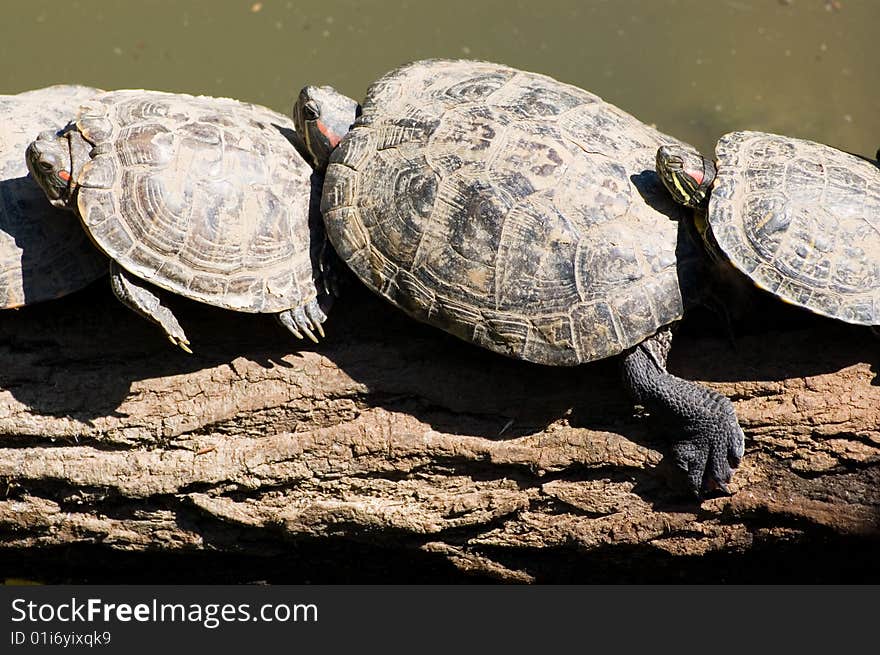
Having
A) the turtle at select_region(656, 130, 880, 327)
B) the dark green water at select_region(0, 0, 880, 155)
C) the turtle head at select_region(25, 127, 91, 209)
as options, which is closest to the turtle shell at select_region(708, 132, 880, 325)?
the turtle at select_region(656, 130, 880, 327)

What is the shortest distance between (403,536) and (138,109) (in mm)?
2660

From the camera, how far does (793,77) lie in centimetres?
816

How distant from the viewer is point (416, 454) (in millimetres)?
4352

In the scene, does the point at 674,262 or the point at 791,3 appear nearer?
the point at 674,262

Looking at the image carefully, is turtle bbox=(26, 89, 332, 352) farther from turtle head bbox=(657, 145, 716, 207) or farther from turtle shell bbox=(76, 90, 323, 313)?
turtle head bbox=(657, 145, 716, 207)

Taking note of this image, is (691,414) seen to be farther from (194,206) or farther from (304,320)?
(194,206)

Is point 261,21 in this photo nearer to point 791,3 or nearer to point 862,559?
point 791,3

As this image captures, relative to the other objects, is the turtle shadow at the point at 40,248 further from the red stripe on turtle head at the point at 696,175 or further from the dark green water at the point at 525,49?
the dark green water at the point at 525,49

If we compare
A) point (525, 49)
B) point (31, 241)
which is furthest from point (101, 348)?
point (525, 49)

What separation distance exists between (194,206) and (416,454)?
1.71 meters

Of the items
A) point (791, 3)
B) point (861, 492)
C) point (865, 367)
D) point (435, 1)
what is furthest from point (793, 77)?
point (861, 492)

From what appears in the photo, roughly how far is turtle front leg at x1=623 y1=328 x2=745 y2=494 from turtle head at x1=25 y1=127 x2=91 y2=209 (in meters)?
2.93

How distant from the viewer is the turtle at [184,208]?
13.5ft

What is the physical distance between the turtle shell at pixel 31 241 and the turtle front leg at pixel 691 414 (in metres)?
2.85
